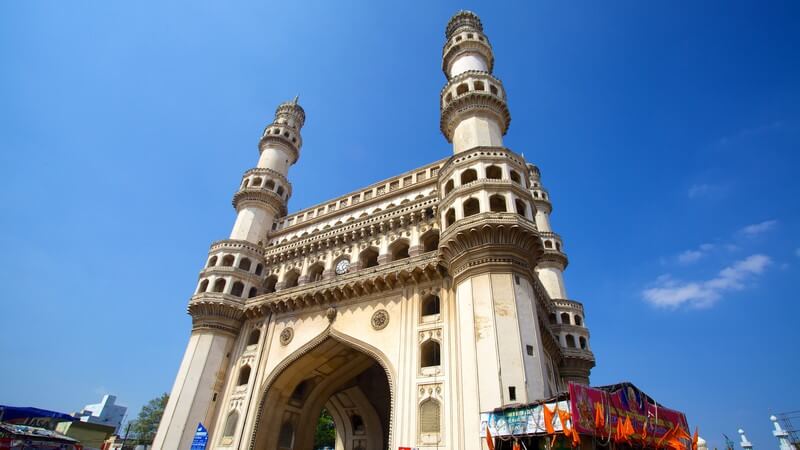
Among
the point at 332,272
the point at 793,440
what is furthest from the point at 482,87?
the point at 793,440

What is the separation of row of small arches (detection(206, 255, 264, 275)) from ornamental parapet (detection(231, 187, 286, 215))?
17.5 feet

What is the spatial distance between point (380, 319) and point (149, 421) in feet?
154

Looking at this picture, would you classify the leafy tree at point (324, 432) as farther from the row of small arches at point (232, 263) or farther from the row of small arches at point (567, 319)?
the row of small arches at point (567, 319)

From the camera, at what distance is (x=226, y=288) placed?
94.0ft

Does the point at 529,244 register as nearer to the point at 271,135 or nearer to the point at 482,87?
the point at 482,87

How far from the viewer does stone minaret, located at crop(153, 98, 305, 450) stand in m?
24.7

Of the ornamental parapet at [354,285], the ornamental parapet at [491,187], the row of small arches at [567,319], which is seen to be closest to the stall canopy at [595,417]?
the ornamental parapet at [354,285]

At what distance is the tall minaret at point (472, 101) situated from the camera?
26156 millimetres

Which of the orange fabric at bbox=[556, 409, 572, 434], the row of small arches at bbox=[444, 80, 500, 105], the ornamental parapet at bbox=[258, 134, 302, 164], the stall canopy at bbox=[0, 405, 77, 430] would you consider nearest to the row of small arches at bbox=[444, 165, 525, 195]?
the row of small arches at bbox=[444, 80, 500, 105]

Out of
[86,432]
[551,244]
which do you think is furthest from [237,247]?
[86,432]

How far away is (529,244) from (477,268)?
9.21ft

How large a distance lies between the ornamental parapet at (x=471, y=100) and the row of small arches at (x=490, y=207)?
7.61 m

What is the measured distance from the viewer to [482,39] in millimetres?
33062

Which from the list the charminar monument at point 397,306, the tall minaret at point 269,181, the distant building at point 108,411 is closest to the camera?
the charminar monument at point 397,306
